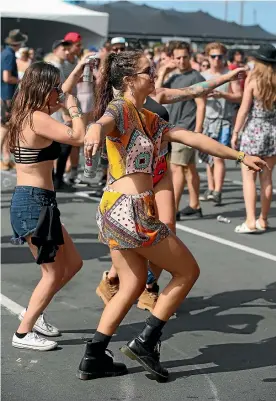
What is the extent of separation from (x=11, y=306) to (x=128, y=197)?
6.68 feet

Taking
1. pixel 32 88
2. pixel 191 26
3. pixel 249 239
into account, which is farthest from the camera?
pixel 191 26

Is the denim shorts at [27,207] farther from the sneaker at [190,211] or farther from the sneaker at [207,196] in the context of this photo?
the sneaker at [207,196]

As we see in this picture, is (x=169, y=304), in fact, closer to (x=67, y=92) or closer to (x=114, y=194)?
(x=114, y=194)

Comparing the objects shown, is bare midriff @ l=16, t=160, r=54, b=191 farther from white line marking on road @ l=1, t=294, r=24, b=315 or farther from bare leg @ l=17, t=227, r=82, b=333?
white line marking on road @ l=1, t=294, r=24, b=315

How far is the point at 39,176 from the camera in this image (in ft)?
18.1

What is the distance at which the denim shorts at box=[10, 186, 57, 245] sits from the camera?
216 inches

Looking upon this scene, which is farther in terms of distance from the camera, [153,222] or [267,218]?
[267,218]

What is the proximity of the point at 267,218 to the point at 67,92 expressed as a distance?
4.61m

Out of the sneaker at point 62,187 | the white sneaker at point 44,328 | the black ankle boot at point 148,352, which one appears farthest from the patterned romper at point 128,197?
the sneaker at point 62,187

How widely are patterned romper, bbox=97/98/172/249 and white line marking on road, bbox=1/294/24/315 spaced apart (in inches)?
67.5

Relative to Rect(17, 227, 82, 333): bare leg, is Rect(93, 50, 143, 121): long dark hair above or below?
above

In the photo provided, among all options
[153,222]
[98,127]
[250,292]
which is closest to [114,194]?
[153,222]

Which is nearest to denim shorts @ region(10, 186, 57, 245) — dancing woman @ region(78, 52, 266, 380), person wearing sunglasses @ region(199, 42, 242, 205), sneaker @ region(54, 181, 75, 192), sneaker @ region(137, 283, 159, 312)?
dancing woman @ region(78, 52, 266, 380)

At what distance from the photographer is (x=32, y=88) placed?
542cm
